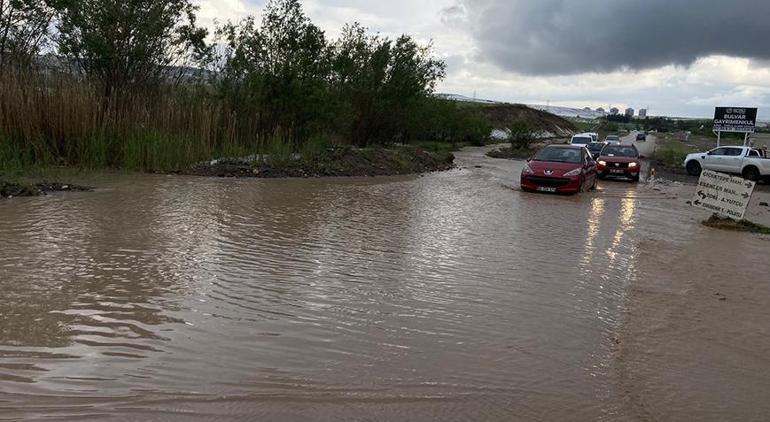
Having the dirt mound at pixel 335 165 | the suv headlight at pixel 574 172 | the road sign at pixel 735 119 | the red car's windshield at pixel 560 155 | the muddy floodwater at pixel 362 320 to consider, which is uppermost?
the road sign at pixel 735 119

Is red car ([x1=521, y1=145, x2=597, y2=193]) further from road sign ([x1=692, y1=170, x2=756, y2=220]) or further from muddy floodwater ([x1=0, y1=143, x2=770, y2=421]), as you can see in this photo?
muddy floodwater ([x1=0, y1=143, x2=770, y2=421])

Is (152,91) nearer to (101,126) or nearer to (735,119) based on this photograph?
(101,126)

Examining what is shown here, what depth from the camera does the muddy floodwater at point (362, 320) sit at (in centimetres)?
385

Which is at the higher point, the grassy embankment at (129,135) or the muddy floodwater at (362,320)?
the grassy embankment at (129,135)

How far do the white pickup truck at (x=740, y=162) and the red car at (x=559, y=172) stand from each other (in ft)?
41.8

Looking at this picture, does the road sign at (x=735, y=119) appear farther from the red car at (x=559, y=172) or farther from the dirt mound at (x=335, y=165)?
the red car at (x=559, y=172)

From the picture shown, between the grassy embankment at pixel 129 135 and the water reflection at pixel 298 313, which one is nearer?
the water reflection at pixel 298 313

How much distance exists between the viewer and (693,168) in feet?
99.0

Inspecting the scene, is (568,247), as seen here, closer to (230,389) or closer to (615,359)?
(615,359)

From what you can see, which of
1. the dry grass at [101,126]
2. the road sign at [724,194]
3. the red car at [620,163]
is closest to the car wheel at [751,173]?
the red car at [620,163]

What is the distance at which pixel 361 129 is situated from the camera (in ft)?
106

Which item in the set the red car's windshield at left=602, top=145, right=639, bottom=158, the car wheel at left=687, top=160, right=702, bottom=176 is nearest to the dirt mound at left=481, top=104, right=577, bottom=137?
the car wheel at left=687, top=160, right=702, bottom=176

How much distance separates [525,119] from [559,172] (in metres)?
81.7

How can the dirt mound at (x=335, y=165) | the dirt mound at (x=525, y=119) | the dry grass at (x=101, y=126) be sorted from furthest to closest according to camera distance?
the dirt mound at (x=525, y=119)
the dirt mound at (x=335, y=165)
the dry grass at (x=101, y=126)
